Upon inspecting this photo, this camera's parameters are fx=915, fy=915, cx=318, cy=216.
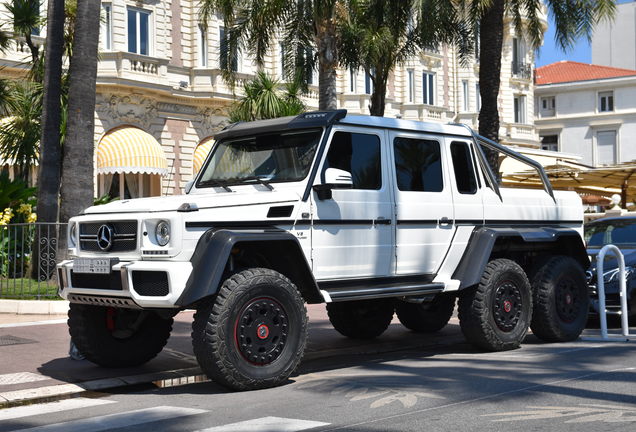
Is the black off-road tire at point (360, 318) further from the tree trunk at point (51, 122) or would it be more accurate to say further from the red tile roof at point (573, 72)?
the red tile roof at point (573, 72)

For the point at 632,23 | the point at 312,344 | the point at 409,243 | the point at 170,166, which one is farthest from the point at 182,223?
the point at 632,23

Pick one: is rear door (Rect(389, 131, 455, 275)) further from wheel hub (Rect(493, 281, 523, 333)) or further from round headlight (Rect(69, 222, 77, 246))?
round headlight (Rect(69, 222, 77, 246))

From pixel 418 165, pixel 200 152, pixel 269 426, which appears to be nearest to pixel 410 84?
pixel 200 152

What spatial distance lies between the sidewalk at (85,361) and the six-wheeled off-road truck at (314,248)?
306 mm

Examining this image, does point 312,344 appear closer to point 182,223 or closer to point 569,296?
point 569,296

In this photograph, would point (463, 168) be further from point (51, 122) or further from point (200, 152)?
point (200, 152)

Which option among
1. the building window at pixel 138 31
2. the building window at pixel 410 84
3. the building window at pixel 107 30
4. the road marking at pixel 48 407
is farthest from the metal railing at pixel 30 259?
the building window at pixel 410 84

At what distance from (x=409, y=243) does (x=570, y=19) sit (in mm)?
12724

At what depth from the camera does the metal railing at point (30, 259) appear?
14.0 meters

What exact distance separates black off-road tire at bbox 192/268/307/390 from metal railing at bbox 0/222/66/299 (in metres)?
7.29

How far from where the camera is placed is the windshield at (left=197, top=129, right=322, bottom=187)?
8.30 m

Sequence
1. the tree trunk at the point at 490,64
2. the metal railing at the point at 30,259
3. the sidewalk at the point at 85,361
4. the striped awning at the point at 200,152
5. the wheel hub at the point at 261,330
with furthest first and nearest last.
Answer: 1. the striped awning at the point at 200,152
2. the tree trunk at the point at 490,64
3. the metal railing at the point at 30,259
4. the sidewalk at the point at 85,361
5. the wheel hub at the point at 261,330

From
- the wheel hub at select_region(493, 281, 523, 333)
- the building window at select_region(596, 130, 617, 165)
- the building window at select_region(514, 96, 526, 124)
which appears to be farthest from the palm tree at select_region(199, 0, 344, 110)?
the building window at select_region(596, 130, 617, 165)

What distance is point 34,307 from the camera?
1377 centimetres
